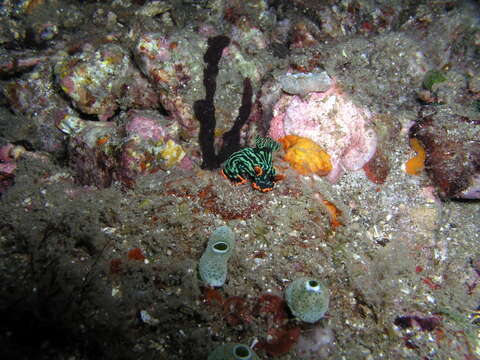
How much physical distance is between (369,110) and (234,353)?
15.0 ft

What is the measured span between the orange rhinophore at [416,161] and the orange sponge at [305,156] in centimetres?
176

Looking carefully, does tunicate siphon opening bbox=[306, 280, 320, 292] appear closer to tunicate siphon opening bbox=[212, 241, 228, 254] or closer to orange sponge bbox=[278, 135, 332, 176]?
tunicate siphon opening bbox=[212, 241, 228, 254]

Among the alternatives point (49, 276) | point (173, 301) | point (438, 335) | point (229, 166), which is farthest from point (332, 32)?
point (49, 276)

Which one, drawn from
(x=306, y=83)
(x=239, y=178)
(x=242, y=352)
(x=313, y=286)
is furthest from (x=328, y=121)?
(x=242, y=352)

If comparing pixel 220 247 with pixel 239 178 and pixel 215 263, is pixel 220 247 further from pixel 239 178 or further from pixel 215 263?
pixel 239 178

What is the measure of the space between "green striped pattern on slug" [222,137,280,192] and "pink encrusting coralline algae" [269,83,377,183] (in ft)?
3.76

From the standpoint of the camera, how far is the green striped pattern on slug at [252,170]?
394 centimetres

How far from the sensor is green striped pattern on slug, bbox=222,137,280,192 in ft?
12.9

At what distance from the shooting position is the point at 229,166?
4.06 meters

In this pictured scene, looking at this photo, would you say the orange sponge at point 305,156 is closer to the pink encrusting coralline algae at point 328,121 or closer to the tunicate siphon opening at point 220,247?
the pink encrusting coralline algae at point 328,121

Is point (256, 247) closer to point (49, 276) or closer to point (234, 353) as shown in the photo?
point (234, 353)

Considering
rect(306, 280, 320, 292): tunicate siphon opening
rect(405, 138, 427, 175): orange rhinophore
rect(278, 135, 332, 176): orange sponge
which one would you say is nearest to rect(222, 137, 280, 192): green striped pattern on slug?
rect(278, 135, 332, 176): orange sponge

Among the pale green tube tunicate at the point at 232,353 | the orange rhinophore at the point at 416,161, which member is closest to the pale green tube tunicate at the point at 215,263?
the pale green tube tunicate at the point at 232,353

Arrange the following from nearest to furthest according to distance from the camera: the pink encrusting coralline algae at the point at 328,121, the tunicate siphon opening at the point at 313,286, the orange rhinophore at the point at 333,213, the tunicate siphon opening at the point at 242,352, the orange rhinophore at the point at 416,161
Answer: the tunicate siphon opening at the point at 242,352 < the tunicate siphon opening at the point at 313,286 < the orange rhinophore at the point at 333,213 < the pink encrusting coralline algae at the point at 328,121 < the orange rhinophore at the point at 416,161
